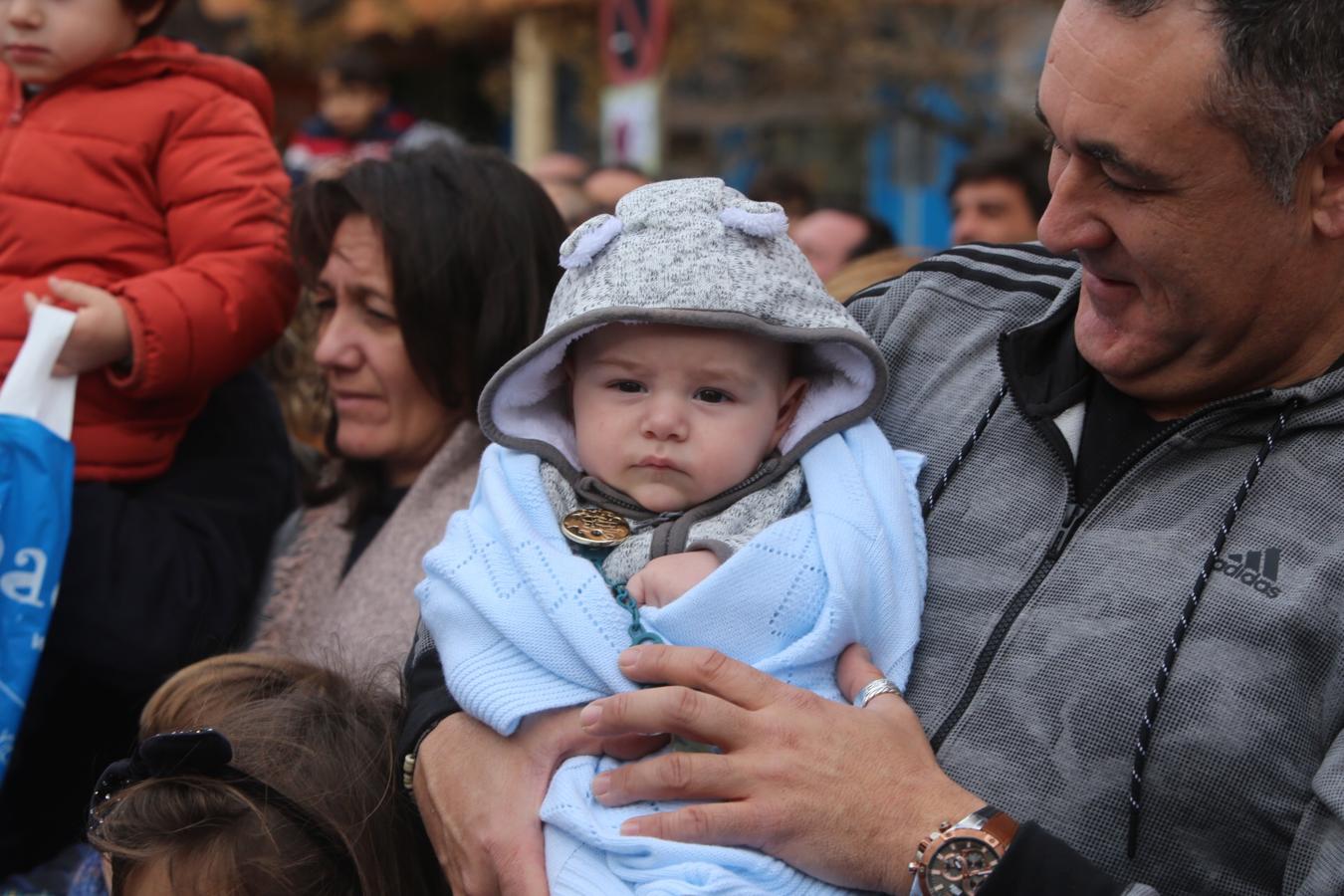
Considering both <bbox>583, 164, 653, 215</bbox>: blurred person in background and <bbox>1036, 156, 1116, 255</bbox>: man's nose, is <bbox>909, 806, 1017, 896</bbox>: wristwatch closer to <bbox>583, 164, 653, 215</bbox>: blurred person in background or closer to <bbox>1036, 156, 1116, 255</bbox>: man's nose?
<bbox>1036, 156, 1116, 255</bbox>: man's nose

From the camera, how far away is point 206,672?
8.14 feet

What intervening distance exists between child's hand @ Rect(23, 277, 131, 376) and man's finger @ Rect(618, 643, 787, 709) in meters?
1.36

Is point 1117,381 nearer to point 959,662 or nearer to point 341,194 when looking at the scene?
point 959,662

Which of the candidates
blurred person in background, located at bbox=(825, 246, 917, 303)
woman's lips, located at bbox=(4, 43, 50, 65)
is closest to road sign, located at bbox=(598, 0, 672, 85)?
→ blurred person in background, located at bbox=(825, 246, 917, 303)

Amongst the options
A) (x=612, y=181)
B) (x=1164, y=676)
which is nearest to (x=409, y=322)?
(x=1164, y=676)

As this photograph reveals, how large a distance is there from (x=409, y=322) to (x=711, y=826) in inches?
57.1

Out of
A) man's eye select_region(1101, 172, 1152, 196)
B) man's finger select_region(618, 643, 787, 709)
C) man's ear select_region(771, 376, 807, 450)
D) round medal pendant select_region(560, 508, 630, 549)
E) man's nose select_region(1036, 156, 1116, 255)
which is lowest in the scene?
man's finger select_region(618, 643, 787, 709)

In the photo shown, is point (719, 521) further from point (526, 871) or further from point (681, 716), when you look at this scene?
point (526, 871)

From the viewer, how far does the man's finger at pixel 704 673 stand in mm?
1971

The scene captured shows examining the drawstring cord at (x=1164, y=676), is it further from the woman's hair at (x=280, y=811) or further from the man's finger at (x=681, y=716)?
the woman's hair at (x=280, y=811)

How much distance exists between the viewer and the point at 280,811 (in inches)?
87.5

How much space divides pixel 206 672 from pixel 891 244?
17.1 feet

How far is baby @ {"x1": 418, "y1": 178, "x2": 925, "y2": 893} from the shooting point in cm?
204

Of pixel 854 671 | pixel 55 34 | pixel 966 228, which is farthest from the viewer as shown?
pixel 966 228
